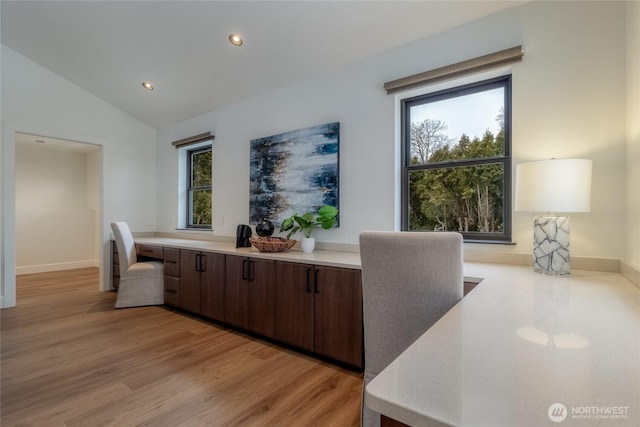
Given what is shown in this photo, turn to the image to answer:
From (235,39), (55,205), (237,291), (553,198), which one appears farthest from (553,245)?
(55,205)

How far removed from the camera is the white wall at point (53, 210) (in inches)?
213

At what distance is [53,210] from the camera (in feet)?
18.9

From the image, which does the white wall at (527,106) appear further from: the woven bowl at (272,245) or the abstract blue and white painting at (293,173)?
the woven bowl at (272,245)

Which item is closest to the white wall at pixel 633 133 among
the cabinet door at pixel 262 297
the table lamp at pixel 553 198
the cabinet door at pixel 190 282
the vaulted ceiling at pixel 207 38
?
the table lamp at pixel 553 198

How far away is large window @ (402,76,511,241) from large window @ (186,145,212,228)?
2878mm

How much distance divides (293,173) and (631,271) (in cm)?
254

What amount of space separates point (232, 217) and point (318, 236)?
1.36m

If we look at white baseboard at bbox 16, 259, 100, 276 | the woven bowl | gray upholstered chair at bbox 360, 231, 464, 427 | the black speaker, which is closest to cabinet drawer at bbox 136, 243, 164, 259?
the black speaker

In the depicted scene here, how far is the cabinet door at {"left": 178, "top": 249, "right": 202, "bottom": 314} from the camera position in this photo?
3131 millimetres

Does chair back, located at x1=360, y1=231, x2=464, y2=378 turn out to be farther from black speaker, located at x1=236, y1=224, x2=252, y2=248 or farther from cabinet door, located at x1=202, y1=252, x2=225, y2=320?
black speaker, located at x1=236, y1=224, x2=252, y2=248

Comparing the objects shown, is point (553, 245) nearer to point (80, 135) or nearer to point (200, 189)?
point (200, 189)

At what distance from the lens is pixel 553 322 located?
905mm

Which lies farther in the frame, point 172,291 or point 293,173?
point 172,291

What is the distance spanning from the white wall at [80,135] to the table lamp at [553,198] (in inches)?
194
